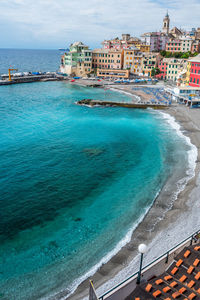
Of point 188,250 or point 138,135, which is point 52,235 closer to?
point 188,250

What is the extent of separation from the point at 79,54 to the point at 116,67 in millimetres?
19534

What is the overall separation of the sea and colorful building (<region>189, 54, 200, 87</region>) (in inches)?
974

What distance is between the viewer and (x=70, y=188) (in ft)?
98.3

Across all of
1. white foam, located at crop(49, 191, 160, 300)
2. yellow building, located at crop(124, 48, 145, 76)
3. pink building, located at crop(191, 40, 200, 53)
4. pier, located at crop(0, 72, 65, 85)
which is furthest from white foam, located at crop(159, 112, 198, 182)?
pink building, located at crop(191, 40, 200, 53)

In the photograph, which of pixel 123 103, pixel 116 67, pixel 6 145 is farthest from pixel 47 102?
pixel 116 67

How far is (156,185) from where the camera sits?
1193 inches

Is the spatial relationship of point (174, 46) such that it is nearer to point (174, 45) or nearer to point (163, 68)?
point (174, 45)

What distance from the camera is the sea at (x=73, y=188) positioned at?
1947cm

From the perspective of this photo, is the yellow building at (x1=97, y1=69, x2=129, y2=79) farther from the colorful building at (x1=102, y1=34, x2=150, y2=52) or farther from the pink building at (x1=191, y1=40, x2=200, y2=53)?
the pink building at (x1=191, y1=40, x2=200, y2=53)

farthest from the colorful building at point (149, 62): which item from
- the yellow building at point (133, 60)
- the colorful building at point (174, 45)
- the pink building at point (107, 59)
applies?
the colorful building at point (174, 45)

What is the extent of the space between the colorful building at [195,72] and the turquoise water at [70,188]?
27.6 metres

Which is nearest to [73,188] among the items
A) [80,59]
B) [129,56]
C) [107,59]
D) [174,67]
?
[174,67]

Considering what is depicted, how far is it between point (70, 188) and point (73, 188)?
0.35 m

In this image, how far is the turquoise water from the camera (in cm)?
1959
